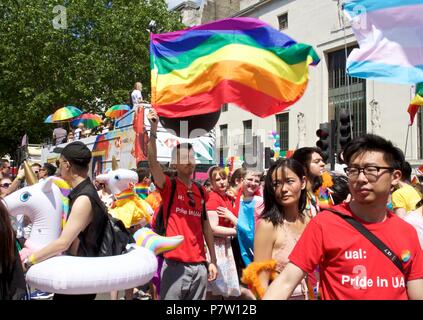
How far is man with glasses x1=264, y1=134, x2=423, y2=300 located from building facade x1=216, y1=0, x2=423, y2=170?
1647 cm

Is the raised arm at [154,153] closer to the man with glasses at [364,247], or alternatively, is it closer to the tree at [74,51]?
the man with glasses at [364,247]

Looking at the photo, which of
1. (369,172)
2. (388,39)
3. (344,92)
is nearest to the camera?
(369,172)

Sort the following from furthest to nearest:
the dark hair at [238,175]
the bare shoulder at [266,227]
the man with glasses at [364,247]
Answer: the dark hair at [238,175], the bare shoulder at [266,227], the man with glasses at [364,247]

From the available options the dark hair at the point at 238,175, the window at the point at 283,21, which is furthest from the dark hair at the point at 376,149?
the window at the point at 283,21

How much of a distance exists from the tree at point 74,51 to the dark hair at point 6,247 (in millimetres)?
21150

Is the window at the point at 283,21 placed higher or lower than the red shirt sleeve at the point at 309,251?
higher

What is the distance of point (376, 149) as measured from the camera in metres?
2.20

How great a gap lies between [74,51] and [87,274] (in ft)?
75.8

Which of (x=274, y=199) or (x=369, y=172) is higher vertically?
(x=369, y=172)

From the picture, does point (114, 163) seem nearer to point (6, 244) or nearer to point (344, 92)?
point (6, 244)

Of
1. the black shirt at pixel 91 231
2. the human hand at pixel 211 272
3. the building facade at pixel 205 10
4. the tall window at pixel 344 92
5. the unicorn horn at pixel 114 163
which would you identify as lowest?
the human hand at pixel 211 272

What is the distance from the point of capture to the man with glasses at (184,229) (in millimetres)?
3734

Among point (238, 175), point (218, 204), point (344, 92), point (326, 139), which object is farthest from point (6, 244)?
point (344, 92)
